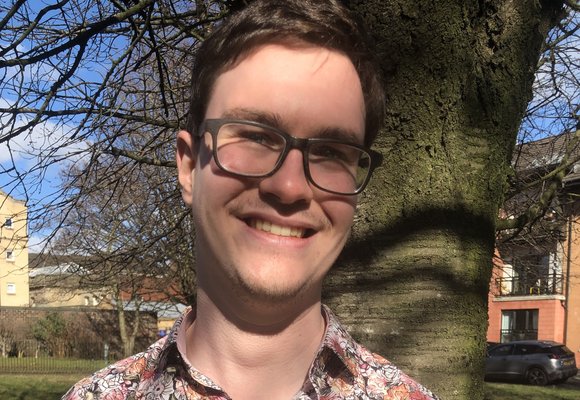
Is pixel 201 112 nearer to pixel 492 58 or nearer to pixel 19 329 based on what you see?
pixel 492 58

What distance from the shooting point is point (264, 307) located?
46.9 inches

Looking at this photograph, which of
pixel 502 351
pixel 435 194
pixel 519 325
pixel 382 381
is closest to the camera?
pixel 382 381

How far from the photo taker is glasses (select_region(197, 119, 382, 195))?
1192 mm

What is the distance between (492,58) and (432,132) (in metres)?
0.39

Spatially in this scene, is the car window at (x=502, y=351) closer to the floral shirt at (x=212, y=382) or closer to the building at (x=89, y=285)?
the building at (x=89, y=285)

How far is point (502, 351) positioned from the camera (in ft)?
64.4

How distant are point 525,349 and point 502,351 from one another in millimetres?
832

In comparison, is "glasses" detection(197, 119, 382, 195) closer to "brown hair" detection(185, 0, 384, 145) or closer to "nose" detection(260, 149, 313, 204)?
"nose" detection(260, 149, 313, 204)

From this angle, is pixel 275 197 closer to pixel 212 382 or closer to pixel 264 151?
pixel 264 151

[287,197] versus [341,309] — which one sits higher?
[287,197]

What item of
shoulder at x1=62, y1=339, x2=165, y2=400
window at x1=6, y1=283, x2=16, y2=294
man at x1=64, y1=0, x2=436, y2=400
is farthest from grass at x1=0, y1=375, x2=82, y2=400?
window at x1=6, y1=283, x2=16, y2=294

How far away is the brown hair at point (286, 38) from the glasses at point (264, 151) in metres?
0.14

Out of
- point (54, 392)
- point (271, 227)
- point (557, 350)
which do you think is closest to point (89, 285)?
point (54, 392)

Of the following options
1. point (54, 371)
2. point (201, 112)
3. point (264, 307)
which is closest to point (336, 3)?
point (201, 112)
